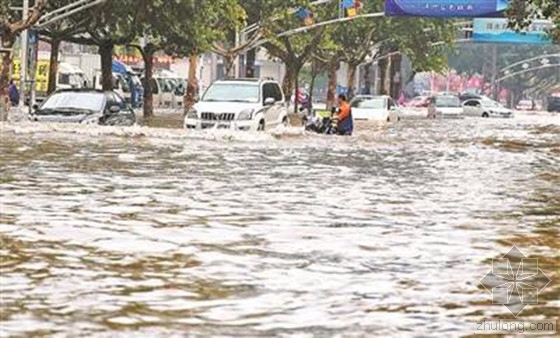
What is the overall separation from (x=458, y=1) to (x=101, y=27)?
17.8 meters

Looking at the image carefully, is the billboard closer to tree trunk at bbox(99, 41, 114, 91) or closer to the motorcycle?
tree trunk at bbox(99, 41, 114, 91)

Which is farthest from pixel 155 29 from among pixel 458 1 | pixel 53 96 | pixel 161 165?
pixel 161 165

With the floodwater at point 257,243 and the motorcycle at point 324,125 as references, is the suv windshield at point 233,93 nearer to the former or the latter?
the motorcycle at point 324,125

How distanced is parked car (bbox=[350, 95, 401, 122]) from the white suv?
51.8ft

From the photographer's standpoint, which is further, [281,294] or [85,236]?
[85,236]

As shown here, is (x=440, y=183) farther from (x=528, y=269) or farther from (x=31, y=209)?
(x=528, y=269)

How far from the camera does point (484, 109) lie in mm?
70188

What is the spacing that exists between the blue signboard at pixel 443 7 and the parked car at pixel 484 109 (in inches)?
653

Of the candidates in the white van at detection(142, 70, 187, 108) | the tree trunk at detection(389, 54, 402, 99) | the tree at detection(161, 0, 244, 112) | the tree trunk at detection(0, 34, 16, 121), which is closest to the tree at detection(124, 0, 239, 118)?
the tree at detection(161, 0, 244, 112)

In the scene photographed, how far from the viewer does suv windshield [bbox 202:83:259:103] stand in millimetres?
31953

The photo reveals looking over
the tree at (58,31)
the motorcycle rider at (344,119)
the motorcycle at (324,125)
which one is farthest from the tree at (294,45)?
the motorcycle rider at (344,119)

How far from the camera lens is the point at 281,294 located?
8.34m

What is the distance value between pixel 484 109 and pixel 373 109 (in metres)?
22.3

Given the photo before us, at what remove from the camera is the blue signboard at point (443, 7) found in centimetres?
5306
